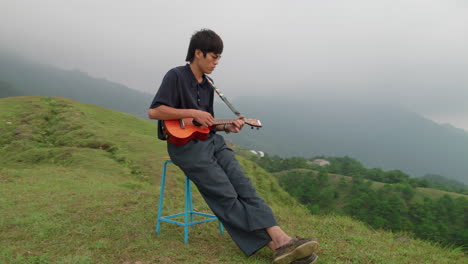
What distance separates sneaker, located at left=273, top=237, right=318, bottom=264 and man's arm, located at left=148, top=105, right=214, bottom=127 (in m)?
1.54

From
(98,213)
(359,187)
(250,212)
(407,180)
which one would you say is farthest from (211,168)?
(407,180)

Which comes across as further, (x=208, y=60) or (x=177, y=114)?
(x=208, y=60)

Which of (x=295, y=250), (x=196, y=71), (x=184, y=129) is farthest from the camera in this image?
(x=196, y=71)

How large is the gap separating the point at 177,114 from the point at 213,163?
69 centimetres

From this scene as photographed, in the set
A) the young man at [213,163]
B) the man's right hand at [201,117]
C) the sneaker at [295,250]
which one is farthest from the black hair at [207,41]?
the sneaker at [295,250]

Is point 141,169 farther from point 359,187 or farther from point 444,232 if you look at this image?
point 359,187

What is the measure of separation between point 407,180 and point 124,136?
192 ft

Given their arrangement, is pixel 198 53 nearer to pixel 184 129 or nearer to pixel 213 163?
pixel 184 129

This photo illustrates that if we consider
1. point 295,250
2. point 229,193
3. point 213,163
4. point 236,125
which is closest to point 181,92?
point 236,125

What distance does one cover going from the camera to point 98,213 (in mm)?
5676

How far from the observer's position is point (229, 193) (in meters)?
3.79

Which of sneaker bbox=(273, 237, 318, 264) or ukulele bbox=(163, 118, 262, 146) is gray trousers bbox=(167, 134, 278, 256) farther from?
sneaker bbox=(273, 237, 318, 264)

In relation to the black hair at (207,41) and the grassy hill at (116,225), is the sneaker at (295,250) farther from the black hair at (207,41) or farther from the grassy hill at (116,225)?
the black hair at (207,41)

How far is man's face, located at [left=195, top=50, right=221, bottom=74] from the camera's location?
13.1ft
